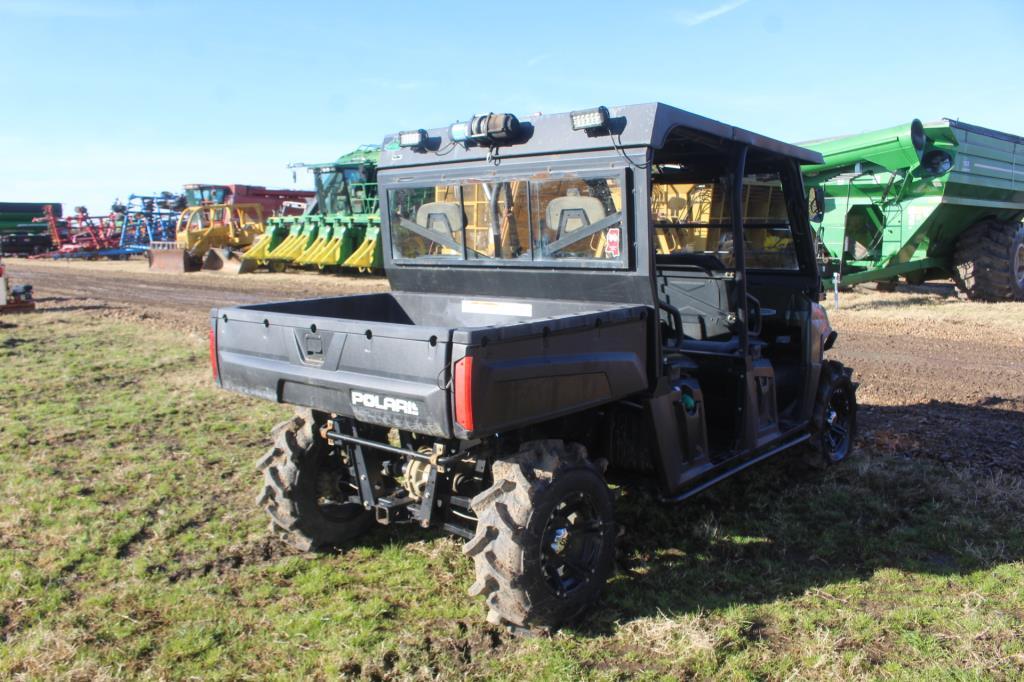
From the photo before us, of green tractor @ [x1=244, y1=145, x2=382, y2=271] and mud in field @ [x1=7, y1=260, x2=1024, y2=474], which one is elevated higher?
green tractor @ [x1=244, y1=145, x2=382, y2=271]

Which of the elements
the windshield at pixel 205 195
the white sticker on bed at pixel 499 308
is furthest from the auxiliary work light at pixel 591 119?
the windshield at pixel 205 195

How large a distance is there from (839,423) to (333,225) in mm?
16637

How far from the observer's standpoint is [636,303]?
3.87 m

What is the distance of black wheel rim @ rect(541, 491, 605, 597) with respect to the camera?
131 inches

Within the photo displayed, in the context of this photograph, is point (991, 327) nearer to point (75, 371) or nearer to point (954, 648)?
point (954, 648)

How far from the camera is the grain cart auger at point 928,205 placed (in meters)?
11.4

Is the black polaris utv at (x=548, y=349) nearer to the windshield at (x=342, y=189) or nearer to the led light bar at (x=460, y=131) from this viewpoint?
the led light bar at (x=460, y=131)

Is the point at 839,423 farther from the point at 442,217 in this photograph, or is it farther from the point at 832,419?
the point at 442,217

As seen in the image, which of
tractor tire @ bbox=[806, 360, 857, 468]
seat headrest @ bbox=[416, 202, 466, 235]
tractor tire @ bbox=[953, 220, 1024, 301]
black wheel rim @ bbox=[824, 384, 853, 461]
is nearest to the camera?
seat headrest @ bbox=[416, 202, 466, 235]

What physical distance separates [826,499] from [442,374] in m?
2.85

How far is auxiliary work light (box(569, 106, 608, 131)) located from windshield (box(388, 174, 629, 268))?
0.76 ft

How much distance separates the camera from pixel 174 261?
73.2 feet

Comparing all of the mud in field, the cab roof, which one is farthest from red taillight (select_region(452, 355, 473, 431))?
the mud in field

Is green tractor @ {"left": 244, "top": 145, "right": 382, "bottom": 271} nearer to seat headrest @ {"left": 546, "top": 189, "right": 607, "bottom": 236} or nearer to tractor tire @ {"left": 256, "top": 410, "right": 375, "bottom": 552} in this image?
tractor tire @ {"left": 256, "top": 410, "right": 375, "bottom": 552}
